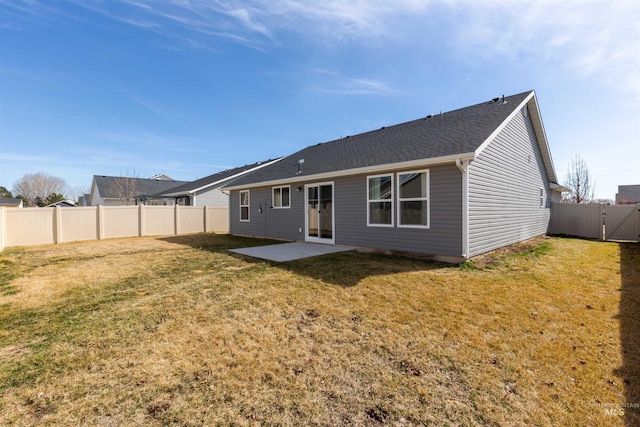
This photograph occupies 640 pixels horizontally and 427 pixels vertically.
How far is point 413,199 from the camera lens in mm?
7402

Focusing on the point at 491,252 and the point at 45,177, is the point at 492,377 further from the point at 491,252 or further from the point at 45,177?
the point at 45,177

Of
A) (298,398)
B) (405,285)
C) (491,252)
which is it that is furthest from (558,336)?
(491,252)

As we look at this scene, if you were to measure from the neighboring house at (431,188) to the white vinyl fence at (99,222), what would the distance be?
665 centimetres

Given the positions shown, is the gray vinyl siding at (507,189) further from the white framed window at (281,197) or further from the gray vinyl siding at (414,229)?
the white framed window at (281,197)

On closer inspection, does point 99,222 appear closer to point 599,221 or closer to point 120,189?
point 120,189

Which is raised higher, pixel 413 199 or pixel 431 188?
pixel 431 188

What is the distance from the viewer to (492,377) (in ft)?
7.93

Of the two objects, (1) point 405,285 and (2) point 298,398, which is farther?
(1) point 405,285

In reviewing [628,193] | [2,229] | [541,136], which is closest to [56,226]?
[2,229]

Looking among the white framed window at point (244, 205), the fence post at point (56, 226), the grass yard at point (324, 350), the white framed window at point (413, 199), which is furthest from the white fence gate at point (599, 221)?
the fence post at point (56, 226)

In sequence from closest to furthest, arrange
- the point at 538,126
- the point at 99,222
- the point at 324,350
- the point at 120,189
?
the point at 324,350 < the point at 538,126 < the point at 99,222 < the point at 120,189

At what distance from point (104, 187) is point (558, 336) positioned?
35.5 m

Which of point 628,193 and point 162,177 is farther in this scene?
point 628,193

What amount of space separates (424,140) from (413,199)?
2.14 meters
